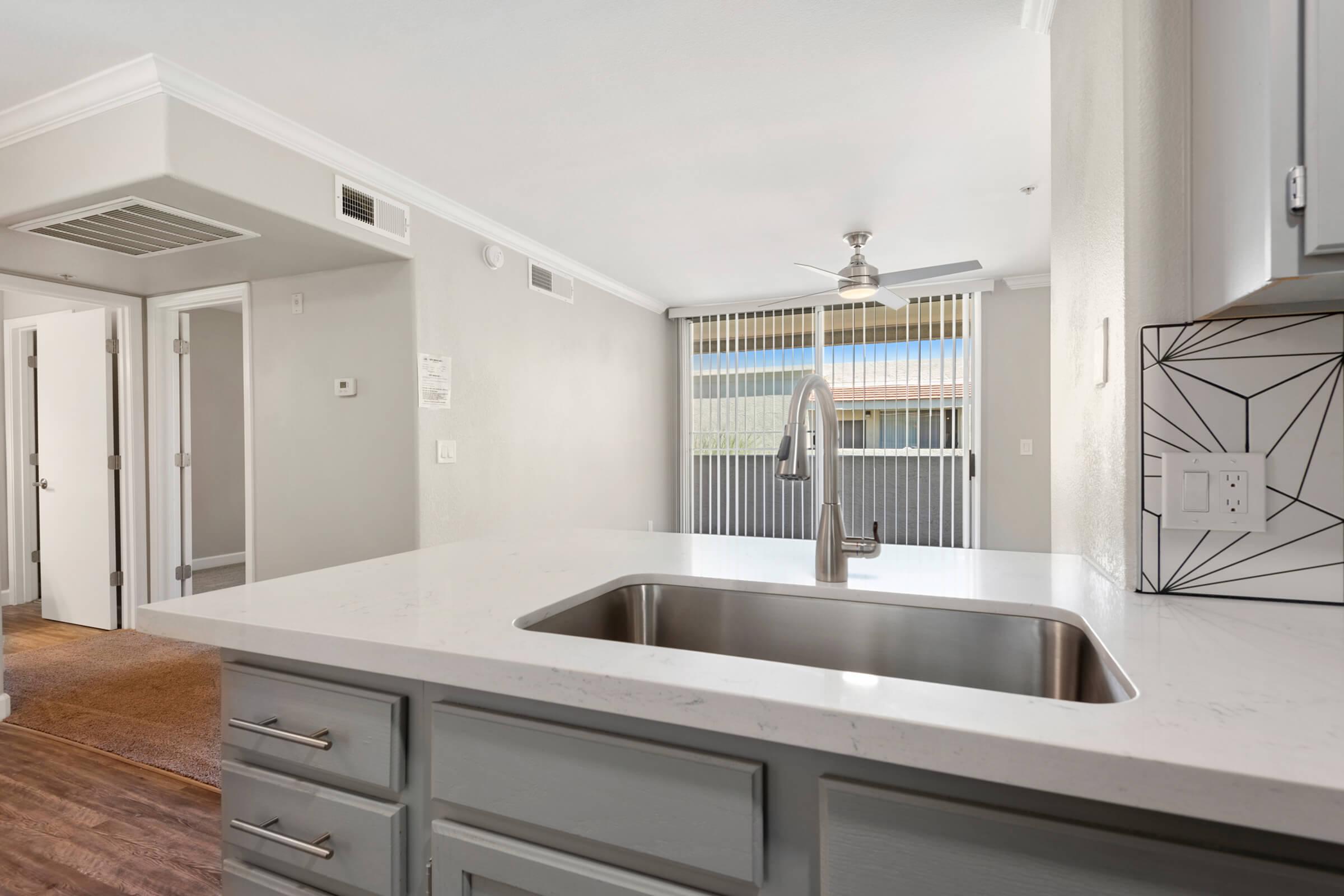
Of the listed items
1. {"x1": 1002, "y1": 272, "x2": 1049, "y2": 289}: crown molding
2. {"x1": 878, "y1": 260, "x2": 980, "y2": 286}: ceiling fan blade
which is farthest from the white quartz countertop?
{"x1": 1002, "y1": 272, "x2": 1049, "y2": 289}: crown molding

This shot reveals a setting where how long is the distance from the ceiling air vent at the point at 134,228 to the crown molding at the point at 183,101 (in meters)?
0.30

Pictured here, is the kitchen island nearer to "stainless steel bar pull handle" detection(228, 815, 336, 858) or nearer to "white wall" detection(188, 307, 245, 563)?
"stainless steel bar pull handle" detection(228, 815, 336, 858)

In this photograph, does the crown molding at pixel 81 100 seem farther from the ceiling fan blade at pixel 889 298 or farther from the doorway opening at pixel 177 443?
the ceiling fan blade at pixel 889 298

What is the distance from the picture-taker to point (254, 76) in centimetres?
236

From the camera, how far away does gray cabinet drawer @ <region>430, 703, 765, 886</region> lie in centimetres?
72

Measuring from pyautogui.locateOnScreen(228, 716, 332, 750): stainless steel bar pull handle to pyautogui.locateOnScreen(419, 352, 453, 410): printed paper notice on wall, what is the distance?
2.54 m

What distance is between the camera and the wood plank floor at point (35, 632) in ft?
12.9

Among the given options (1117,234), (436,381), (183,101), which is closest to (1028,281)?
(436,381)

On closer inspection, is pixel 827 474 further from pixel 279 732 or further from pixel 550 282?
pixel 550 282

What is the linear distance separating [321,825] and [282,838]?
0.08 m

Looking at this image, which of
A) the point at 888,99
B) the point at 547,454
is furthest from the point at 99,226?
the point at 888,99

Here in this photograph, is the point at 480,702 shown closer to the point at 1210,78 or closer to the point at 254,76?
the point at 1210,78

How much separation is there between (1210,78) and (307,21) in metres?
2.29

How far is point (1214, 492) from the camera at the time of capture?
3.51 ft
